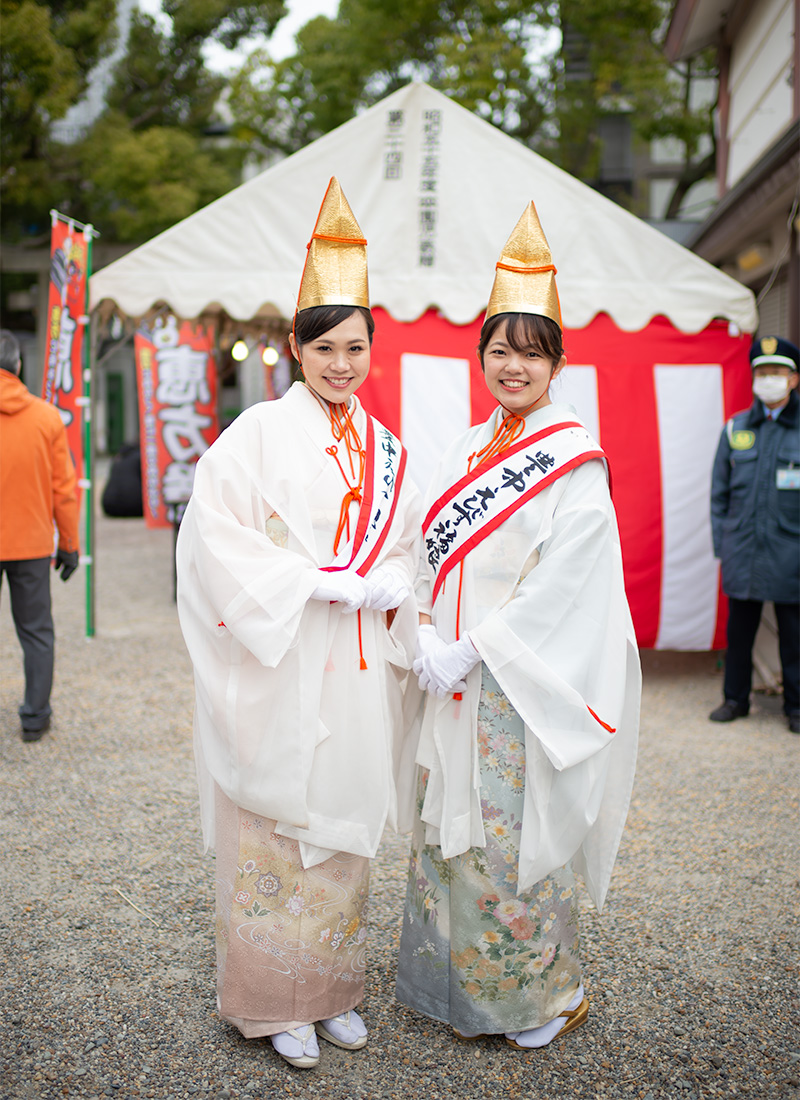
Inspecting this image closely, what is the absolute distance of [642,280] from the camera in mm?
4992

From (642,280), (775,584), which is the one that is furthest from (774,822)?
(642,280)

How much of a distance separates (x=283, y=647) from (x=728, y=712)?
11.3 feet

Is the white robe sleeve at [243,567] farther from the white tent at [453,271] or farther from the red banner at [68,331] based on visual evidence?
the red banner at [68,331]

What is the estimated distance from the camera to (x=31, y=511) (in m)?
4.07

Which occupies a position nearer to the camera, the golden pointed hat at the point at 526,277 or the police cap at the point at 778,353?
the golden pointed hat at the point at 526,277

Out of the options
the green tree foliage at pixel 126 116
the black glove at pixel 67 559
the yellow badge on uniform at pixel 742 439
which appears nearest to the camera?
the black glove at pixel 67 559

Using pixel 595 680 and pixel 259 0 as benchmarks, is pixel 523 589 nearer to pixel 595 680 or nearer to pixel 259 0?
pixel 595 680

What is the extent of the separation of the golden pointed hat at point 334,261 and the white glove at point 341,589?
632mm

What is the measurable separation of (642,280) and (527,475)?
3.40 metres

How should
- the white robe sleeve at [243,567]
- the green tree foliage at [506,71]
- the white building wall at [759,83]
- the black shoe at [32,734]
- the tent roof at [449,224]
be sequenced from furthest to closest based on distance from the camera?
the green tree foliage at [506,71] < the white building wall at [759,83] < the tent roof at [449,224] < the black shoe at [32,734] < the white robe sleeve at [243,567]

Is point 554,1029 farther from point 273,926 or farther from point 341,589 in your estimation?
point 341,589

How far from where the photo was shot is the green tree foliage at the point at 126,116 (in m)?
13.6

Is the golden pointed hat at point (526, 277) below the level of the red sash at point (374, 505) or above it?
above

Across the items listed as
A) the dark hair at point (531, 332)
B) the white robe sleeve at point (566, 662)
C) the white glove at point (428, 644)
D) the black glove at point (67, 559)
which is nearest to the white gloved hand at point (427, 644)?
the white glove at point (428, 644)
